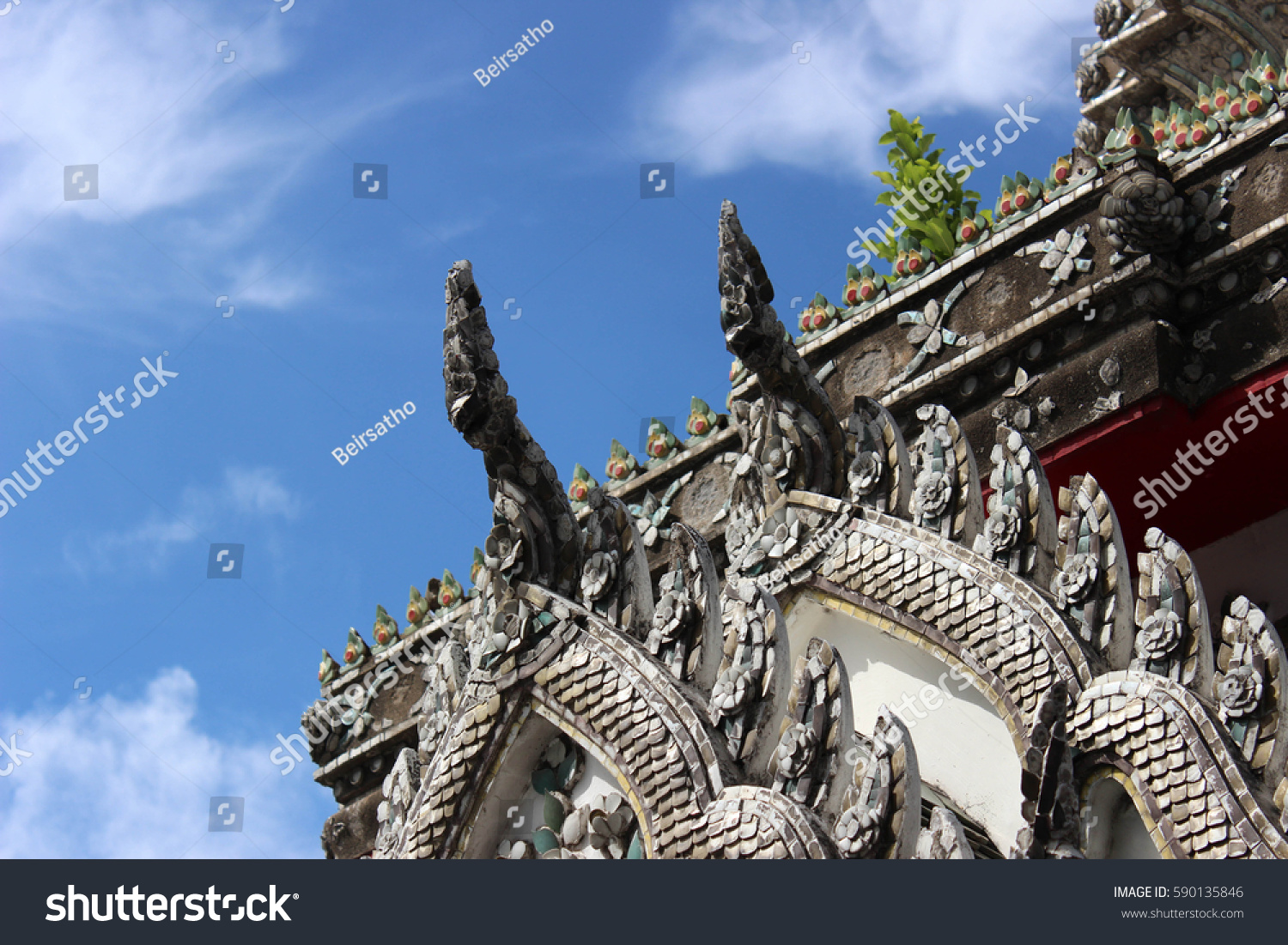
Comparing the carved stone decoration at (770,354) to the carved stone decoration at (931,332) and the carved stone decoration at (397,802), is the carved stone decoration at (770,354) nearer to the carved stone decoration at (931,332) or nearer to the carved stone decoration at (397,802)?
the carved stone decoration at (931,332)

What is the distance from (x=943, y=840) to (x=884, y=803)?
0.31 m

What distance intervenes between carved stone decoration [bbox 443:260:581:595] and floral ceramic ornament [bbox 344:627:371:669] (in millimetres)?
6636

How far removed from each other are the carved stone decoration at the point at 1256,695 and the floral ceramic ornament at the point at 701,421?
252 inches

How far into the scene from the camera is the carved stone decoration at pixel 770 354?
10.1 metres

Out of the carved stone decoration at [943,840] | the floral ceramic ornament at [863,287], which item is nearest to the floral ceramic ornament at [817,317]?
the floral ceramic ornament at [863,287]

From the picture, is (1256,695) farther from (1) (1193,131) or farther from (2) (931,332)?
(2) (931,332)

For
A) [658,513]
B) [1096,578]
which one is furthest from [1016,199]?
[1096,578]

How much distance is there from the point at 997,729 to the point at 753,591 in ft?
5.25

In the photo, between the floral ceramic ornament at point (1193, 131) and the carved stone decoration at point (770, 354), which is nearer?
the carved stone decoration at point (770, 354)

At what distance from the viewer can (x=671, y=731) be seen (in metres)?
8.34

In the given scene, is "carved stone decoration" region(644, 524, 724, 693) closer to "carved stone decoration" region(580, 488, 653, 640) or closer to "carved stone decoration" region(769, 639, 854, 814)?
"carved stone decoration" region(580, 488, 653, 640)
